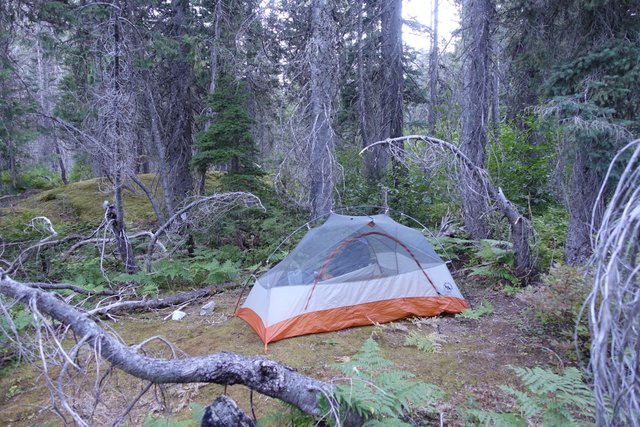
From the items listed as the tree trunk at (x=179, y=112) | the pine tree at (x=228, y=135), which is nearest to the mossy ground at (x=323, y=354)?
the pine tree at (x=228, y=135)

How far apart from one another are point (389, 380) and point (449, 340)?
2384mm

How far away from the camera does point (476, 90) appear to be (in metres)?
7.74

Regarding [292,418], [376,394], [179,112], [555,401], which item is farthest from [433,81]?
[292,418]

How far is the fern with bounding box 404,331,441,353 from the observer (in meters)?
4.89

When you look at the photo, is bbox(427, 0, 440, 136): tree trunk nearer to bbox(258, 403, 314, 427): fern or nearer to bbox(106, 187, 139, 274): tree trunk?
bbox(106, 187, 139, 274): tree trunk

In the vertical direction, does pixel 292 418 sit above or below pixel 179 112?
below

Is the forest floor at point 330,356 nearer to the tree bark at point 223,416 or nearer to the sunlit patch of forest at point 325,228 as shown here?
the sunlit patch of forest at point 325,228

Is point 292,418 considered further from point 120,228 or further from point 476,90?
point 476,90

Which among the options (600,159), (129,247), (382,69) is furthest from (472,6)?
(129,247)

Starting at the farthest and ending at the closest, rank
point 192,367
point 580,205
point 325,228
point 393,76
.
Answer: point 393,76
point 580,205
point 325,228
point 192,367

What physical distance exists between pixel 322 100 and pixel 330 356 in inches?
195

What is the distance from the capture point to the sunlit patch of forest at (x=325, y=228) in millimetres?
2746

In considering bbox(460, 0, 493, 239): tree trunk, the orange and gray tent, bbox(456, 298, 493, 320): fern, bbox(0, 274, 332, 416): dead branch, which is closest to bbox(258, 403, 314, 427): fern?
bbox(0, 274, 332, 416): dead branch

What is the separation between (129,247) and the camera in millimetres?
8070
